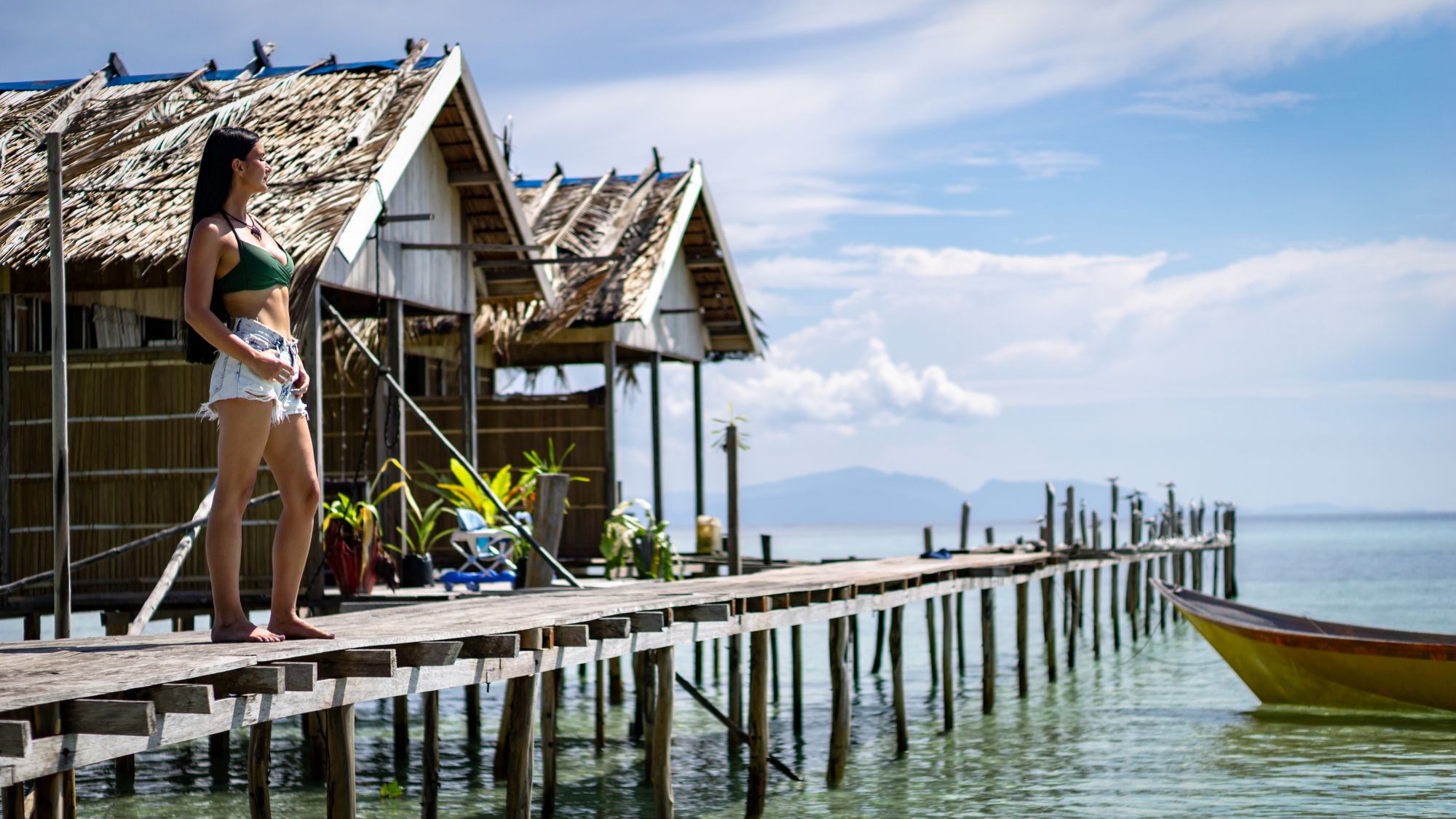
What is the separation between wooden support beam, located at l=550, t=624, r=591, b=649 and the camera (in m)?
7.16

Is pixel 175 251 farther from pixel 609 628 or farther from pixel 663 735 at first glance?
pixel 663 735

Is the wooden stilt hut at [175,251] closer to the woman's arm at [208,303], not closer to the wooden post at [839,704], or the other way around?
A: the wooden post at [839,704]

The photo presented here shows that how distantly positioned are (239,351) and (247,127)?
697 cm

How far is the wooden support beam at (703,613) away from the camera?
872 centimetres

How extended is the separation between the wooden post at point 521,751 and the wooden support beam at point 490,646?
0.95 m

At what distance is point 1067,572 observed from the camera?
2069cm

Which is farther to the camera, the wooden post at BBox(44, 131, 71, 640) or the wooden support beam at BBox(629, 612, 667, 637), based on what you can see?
the wooden support beam at BBox(629, 612, 667, 637)

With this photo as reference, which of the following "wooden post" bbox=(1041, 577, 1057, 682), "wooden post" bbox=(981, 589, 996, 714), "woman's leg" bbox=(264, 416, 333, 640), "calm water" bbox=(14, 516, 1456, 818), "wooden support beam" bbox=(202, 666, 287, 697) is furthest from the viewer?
"wooden post" bbox=(1041, 577, 1057, 682)

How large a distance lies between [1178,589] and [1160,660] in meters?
5.73

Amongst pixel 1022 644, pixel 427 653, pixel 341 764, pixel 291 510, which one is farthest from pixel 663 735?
pixel 1022 644

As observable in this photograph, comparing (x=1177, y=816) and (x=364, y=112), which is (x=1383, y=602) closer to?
(x=1177, y=816)

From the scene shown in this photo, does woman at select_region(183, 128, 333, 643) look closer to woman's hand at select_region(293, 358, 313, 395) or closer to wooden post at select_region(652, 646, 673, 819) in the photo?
woman's hand at select_region(293, 358, 313, 395)

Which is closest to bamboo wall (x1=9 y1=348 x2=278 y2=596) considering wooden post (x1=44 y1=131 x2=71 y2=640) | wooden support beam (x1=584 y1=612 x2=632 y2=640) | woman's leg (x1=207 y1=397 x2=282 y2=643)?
wooden post (x1=44 y1=131 x2=71 y2=640)

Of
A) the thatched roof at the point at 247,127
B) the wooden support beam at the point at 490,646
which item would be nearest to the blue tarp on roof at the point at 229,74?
the thatched roof at the point at 247,127
